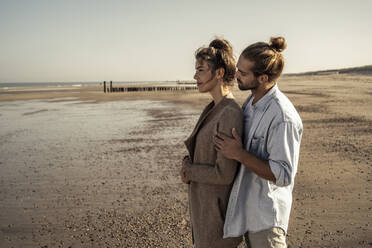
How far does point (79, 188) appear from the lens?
6.27m

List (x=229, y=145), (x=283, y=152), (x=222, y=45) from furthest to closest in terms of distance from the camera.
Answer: (x=222, y=45), (x=229, y=145), (x=283, y=152)

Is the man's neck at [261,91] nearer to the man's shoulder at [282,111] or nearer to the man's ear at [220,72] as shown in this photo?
the man's shoulder at [282,111]

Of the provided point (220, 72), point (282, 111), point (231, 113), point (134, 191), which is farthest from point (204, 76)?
point (134, 191)

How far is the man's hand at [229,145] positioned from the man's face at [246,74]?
0.38 m

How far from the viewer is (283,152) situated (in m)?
1.80

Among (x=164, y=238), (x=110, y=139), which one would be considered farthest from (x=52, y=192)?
(x=110, y=139)

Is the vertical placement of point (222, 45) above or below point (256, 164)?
above

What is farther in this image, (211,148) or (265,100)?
(211,148)

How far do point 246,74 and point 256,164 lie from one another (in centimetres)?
66

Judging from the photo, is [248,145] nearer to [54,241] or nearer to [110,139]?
[54,241]

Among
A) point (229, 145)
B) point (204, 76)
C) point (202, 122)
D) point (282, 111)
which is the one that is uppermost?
point (204, 76)

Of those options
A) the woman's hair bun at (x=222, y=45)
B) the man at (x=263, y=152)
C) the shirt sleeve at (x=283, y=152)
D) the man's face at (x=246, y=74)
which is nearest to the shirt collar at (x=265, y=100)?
the man at (x=263, y=152)

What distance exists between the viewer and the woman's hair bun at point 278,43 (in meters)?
1.98

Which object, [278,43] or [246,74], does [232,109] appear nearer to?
[246,74]
